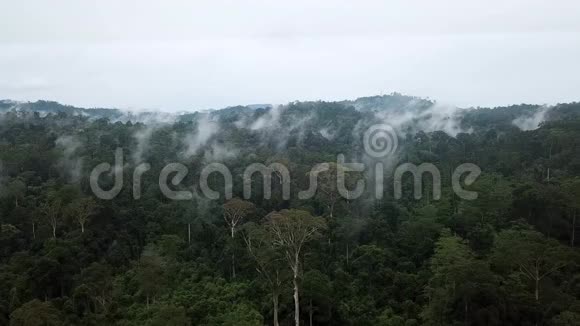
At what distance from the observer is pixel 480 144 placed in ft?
143

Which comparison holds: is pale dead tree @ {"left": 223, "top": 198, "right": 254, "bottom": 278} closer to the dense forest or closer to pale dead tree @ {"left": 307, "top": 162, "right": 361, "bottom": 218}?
the dense forest

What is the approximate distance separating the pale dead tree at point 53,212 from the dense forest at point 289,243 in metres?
0.08

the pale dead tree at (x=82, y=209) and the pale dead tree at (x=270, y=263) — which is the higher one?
the pale dead tree at (x=82, y=209)

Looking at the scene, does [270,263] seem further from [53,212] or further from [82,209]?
[53,212]

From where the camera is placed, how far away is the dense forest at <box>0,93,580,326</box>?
60.8ft

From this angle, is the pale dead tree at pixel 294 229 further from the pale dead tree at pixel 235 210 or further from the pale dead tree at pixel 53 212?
the pale dead tree at pixel 53 212

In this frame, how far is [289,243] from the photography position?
768 inches

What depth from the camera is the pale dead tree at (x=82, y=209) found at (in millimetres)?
25406

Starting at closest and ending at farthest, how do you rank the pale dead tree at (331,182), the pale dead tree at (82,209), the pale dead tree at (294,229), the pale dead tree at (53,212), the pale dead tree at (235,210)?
1. the pale dead tree at (294,229)
2. the pale dead tree at (82,209)
3. the pale dead tree at (53,212)
4. the pale dead tree at (235,210)
5. the pale dead tree at (331,182)

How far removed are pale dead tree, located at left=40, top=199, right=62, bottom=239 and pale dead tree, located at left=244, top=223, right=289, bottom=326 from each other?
10.4 metres

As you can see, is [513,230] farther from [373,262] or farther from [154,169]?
[154,169]

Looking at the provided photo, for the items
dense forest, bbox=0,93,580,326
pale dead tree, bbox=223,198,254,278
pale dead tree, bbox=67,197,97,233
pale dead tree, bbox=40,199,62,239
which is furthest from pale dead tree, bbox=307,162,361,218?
pale dead tree, bbox=40,199,62,239

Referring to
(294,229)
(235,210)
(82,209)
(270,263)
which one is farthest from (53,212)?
(294,229)

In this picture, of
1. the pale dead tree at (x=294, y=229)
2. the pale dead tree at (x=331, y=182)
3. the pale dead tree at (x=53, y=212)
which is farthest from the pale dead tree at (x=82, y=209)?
the pale dead tree at (x=331, y=182)
